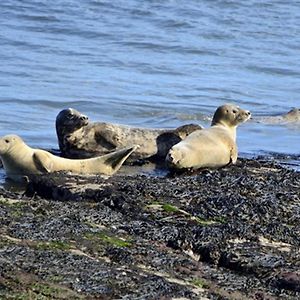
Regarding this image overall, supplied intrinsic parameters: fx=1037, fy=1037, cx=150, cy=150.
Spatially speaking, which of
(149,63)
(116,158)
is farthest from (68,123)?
(149,63)

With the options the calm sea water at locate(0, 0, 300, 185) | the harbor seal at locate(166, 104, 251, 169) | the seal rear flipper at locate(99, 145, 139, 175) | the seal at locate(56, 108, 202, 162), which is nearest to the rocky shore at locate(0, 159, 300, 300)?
the seal rear flipper at locate(99, 145, 139, 175)

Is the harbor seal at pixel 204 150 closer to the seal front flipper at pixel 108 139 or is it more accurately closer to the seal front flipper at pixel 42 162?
the seal front flipper at pixel 108 139

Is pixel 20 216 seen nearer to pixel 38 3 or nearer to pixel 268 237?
pixel 268 237

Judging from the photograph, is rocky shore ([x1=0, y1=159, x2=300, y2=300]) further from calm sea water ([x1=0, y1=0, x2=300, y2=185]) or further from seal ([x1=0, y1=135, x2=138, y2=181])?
calm sea water ([x1=0, y1=0, x2=300, y2=185])

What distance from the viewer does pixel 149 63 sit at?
17438mm

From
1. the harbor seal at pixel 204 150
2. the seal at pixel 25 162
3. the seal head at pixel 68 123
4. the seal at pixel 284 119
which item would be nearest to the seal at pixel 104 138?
the seal head at pixel 68 123

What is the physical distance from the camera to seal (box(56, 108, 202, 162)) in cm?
923

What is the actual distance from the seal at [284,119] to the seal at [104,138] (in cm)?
315

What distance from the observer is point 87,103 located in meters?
13.3

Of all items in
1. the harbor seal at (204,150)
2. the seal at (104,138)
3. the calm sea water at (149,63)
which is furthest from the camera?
the calm sea water at (149,63)

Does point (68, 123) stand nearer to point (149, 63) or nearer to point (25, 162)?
point (25, 162)

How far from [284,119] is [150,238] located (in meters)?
6.85

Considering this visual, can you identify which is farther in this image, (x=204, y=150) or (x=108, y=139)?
(x=108, y=139)

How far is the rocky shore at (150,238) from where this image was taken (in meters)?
4.94
